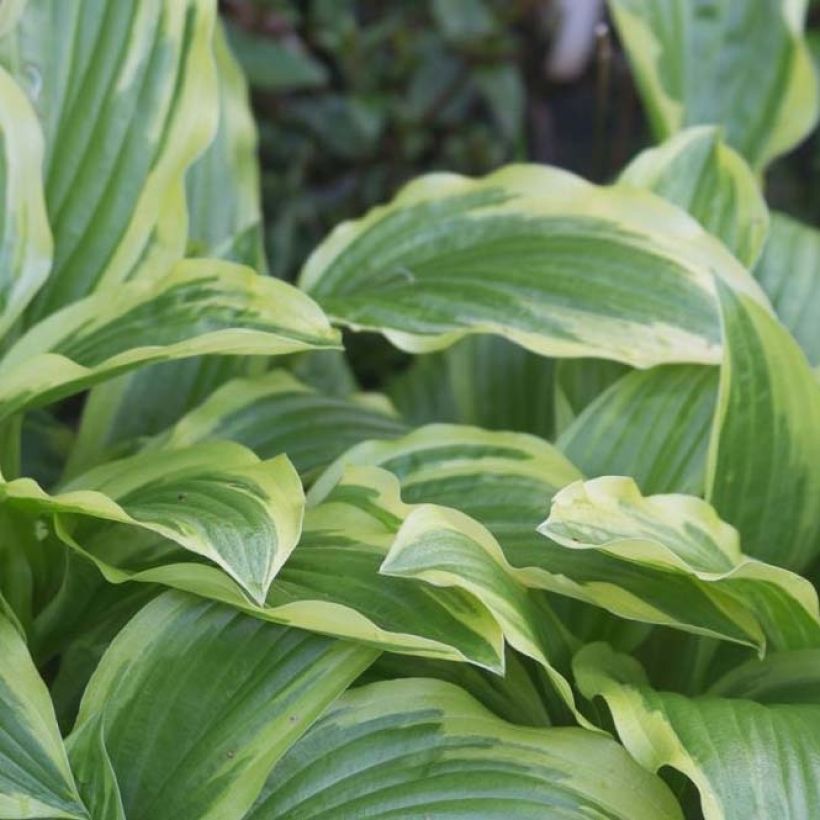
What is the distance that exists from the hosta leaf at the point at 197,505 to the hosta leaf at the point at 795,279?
0.49 meters

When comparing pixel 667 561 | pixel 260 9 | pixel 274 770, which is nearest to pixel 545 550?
pixel 667 561

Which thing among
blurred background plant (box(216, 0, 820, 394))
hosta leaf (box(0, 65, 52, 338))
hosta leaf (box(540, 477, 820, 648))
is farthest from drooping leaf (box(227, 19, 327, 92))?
hosta leaf (box(540, 477, 820, 648))

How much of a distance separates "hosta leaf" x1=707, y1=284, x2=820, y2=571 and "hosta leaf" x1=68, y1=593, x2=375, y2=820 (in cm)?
28

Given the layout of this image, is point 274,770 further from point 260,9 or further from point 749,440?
point 260,9

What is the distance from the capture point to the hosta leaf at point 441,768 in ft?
2.33

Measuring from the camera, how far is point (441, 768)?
2.40ft

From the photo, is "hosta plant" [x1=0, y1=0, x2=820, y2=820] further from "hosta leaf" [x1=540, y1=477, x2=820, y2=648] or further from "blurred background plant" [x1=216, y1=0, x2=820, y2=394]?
"blurred background plant" [x1=216, y1=0, x2=820, y2=394]

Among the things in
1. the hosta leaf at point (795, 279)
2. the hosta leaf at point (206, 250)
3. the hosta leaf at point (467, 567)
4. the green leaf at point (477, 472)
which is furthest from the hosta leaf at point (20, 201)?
the hosta leaf at point (795, 279)

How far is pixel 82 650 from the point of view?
0.86 m

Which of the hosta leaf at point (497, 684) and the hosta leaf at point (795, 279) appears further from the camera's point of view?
the hosta leaf at point (795, 279)

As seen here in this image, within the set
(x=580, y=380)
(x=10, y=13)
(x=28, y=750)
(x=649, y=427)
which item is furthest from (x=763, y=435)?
(x=10, y=13)

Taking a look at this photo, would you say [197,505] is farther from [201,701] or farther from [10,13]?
[10,13]

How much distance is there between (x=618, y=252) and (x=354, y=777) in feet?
1.42

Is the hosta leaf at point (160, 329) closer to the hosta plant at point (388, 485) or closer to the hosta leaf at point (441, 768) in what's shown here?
the hosta plant at point (388, 485)
